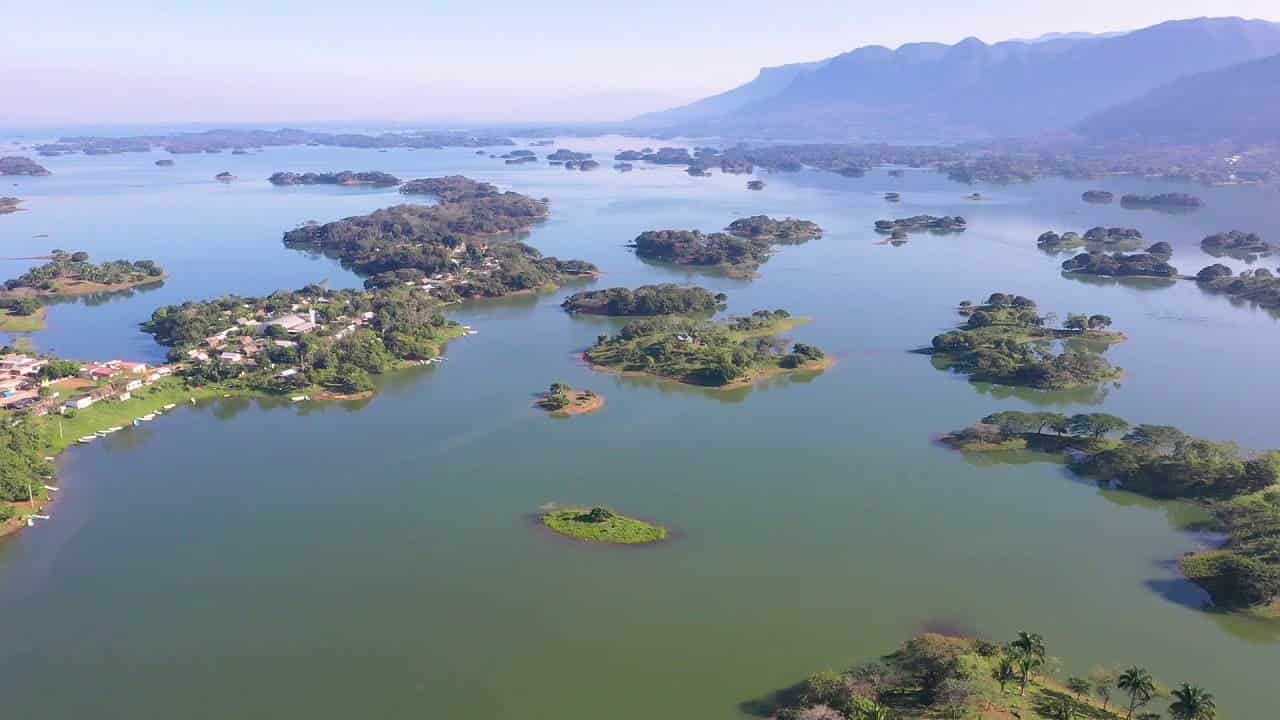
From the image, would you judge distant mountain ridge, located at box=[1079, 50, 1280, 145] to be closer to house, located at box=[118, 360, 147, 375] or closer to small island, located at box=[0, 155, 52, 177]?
house, located at box=[118, 360, 147, 375]

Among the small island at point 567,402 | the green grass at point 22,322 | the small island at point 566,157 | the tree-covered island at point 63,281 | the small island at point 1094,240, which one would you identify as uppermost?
the small island at point 566,157

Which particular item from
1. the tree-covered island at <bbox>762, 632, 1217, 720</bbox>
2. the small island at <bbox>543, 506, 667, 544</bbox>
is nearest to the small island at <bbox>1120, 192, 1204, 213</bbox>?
the small island at <bbox>543, 506, 667, 544</bbox>

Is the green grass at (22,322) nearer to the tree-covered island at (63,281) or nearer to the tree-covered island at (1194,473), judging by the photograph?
the tree-covered island at (63,281)

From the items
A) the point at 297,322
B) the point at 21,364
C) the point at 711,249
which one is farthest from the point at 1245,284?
the point at 21,364

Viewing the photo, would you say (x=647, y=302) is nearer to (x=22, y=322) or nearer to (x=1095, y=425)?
(x=1095, y=425)

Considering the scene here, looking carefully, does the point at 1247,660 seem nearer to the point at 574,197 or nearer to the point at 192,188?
the point at 574,197

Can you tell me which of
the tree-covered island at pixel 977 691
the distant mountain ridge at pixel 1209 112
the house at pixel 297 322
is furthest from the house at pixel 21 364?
the distant mountain ridge at pixel 1209 112
